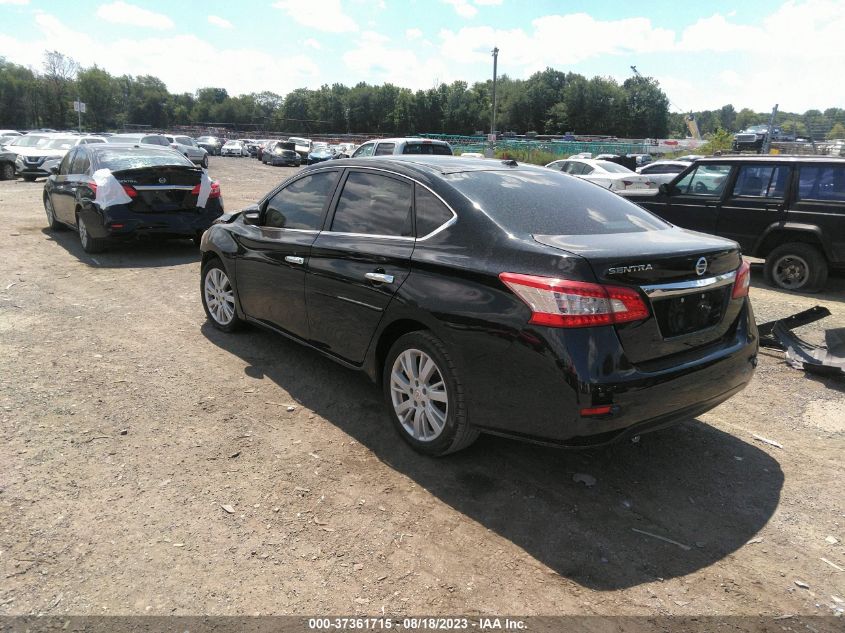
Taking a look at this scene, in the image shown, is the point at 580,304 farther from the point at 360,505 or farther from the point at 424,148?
the point at 424,148

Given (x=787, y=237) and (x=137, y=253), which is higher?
(x=787, y=237)

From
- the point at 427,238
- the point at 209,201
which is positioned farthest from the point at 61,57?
the point at 427,238

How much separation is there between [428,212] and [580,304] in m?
1.23

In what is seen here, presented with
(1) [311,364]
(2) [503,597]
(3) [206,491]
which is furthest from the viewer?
(1) [311,364]

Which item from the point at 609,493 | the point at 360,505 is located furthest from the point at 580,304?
the point at 360,505

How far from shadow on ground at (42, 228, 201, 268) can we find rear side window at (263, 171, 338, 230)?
4.78 metres

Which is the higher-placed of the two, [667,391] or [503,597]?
[667,391]

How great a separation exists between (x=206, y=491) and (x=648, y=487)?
2437 mm

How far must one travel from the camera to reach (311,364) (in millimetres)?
5098

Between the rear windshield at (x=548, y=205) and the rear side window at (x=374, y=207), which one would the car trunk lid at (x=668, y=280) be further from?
the rear side window at (x=374, y=207)

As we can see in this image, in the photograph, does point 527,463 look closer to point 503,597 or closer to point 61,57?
point 503,597

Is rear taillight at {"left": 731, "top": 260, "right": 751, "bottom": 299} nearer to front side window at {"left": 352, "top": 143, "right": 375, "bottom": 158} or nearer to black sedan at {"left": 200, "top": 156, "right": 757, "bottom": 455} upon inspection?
black sedan at {"left": 200, "top": 156, "right": 757, "bottom": 455}

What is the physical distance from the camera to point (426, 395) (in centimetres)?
349

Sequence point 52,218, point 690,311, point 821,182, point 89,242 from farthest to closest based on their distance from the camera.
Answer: point 52,218 → point 89,242 → point 821,182 → point 690,311
